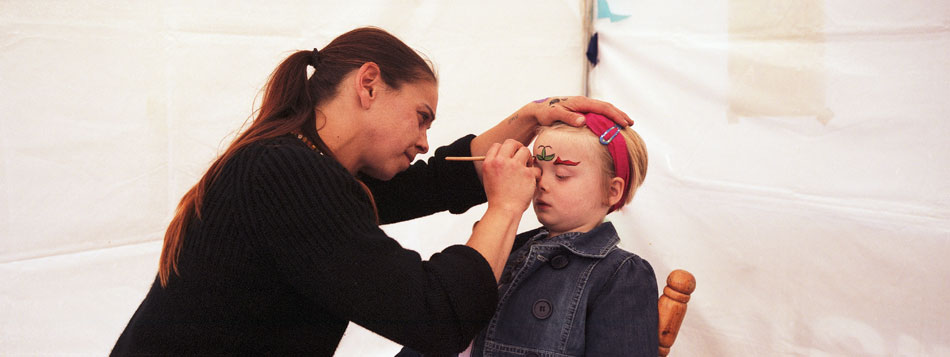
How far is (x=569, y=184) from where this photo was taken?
107 cm

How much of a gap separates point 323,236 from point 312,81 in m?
0.39

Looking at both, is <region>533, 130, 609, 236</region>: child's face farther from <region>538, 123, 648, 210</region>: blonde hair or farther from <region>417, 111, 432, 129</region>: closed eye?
<region>417, 111, 432, 129</region>: closed eye

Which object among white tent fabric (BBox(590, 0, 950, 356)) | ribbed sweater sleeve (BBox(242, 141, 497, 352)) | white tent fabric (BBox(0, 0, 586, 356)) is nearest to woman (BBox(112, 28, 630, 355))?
ribbed sweater sleeve (BBox(242, 141, 497, 352))

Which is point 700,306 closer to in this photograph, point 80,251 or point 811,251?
point 811,251

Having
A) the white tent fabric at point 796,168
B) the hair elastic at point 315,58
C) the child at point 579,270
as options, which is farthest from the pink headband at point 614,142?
the white tent fabric at point 796,168

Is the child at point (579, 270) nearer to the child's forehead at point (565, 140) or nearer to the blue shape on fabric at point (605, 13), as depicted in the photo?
the child's forehead at point (565, 140)

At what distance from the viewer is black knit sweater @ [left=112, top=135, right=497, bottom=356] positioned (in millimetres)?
783

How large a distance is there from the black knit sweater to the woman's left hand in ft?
1.37

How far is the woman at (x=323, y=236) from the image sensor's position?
31.0 inches

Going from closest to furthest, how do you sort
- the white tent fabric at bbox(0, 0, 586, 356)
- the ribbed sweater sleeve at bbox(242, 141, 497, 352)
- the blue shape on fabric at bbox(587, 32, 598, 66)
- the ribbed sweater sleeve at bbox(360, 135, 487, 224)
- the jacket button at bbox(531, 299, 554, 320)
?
1. the ribbed sweater sleeve at bbox(242, 141, 497, 352)
2. the jacket button at bbox(531, 299, 554, 320)
3. the white tent fabric at bbox(0, 0, 586, 356)
4. the ribbed sweater sleeve at bbox(360, 135, 487, 224)
5. the blue shape on fabric at bbox(587, 32, 598, 66)

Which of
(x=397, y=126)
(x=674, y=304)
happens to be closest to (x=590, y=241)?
(x=674, y=304)

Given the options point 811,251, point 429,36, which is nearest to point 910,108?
point 811,251

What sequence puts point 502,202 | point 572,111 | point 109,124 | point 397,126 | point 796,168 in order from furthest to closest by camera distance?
point 796,168 < point 109,124 < point 572,111 < point 397,126 < point 502,202

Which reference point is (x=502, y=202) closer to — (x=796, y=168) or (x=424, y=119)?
(x=424, y=119)
